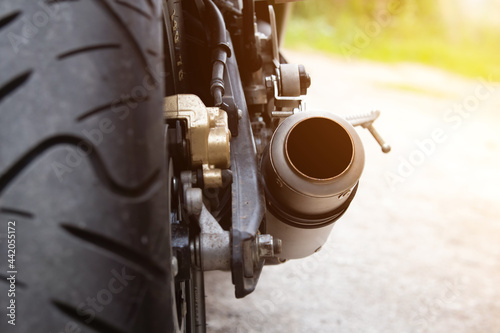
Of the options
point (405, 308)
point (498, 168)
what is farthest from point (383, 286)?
point (498, 168)

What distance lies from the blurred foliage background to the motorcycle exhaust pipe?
575cm

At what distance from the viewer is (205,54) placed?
1368 mm

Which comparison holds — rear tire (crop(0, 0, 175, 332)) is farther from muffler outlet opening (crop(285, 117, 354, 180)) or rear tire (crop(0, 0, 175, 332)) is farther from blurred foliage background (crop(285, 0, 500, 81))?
blurred foliage background (crop(285, 0, 500, 81))

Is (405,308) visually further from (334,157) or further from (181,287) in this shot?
(181,287)

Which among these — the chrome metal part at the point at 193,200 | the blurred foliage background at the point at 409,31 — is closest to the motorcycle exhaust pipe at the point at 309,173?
the chrome metal part at the point at 193,200

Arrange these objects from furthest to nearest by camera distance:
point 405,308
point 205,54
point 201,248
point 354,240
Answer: point 354,240, point 405,308, point 205,54, point 201,248

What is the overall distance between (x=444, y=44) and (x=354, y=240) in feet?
19.1

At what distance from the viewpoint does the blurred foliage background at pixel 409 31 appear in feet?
23.4

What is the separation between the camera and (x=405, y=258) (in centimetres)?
239

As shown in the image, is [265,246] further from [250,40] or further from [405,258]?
[405,258]

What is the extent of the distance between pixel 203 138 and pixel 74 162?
33 cm

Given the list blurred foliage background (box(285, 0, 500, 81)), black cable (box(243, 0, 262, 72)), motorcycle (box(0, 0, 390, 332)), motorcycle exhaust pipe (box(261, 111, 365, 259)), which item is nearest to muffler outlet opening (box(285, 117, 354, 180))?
motorcycle exhaust pipe (box(261, 111, 365, 259))

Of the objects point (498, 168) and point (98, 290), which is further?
point (498, 168)

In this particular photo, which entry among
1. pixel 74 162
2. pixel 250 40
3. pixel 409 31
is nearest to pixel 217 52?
pixel 250 40
